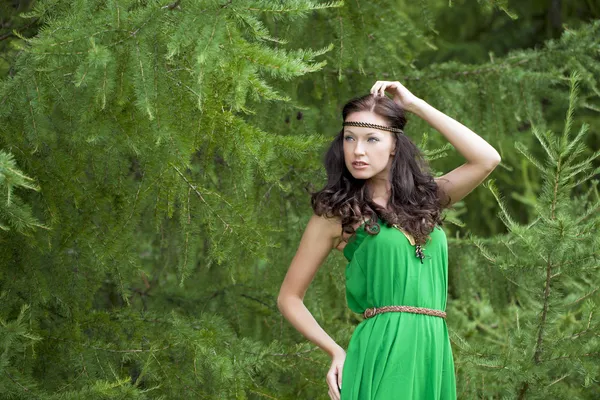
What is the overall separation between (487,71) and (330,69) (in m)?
0.85

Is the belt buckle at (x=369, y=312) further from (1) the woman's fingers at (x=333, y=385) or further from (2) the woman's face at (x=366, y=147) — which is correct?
(2) the woman's face at (x=366, y=147)

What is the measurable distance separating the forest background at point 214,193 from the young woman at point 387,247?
0.74 ft

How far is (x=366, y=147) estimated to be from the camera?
8.61ft

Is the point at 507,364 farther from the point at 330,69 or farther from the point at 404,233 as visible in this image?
the point at 330,69

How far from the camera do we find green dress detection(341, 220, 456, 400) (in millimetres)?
2498

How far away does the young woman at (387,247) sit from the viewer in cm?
253

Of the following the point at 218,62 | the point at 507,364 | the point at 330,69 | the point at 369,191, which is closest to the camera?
the point at 218,62

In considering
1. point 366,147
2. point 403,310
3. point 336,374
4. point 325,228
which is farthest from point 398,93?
point 336,374

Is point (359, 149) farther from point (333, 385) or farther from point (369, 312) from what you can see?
point (333, 385)

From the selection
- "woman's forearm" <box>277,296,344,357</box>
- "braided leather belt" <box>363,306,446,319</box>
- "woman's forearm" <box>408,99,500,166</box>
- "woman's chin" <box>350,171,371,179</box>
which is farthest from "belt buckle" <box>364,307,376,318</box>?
"woman's forearm" <box>408,99,500,166</box>

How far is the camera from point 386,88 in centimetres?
275

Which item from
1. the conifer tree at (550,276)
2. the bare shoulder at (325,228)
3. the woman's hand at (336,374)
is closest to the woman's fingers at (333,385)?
the woman's hand at (336,374)

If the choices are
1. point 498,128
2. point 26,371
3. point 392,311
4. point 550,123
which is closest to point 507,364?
point 392,311

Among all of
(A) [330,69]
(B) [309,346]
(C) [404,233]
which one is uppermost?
(A) [330,69]
